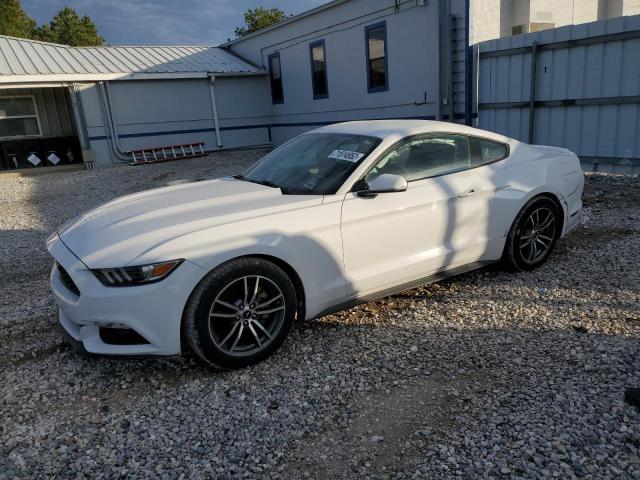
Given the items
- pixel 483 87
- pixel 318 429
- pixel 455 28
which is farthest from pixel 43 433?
pixel 455 28

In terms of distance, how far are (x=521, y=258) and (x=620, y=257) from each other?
4.06ft

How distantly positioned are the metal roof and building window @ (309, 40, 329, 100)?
340 cm

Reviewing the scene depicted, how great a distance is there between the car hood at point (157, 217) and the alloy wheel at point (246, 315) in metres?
0.40

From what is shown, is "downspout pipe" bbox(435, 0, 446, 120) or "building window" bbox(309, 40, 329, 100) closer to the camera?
"downspout pipe" bbox(435, 0, 446, 120)

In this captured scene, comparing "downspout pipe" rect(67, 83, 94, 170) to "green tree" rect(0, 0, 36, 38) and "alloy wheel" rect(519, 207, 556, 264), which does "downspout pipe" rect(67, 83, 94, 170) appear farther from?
"green tree" rect(0, 0, 36, 38)

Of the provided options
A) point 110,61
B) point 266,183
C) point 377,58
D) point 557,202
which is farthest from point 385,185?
point 110,61

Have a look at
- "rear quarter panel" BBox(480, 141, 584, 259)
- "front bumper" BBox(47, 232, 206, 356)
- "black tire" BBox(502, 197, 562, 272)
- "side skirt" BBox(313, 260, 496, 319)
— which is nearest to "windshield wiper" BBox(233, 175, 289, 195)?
"side skirt" BBox(313, 260, 496, 319)

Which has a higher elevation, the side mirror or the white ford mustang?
the side mirror

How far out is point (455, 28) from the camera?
11.0 meters

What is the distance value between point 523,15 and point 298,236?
10605 mm

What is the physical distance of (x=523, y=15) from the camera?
1137 centimetres

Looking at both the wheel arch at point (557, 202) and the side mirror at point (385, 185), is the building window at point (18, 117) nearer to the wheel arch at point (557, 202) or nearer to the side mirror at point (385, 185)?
the side mirror at point (385, 185)

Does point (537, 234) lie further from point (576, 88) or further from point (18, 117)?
point (18, 117)

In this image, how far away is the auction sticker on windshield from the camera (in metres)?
3.82
